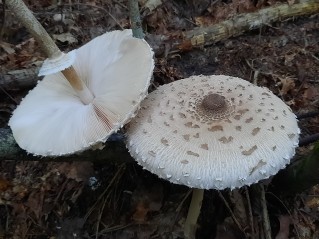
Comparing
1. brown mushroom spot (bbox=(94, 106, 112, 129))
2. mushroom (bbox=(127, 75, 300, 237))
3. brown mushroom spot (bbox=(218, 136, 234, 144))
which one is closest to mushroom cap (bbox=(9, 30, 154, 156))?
brown mushroom spot (bbox=(94, 106, 112, 129))

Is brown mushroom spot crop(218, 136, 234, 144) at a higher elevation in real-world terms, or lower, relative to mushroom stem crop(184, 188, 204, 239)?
higher

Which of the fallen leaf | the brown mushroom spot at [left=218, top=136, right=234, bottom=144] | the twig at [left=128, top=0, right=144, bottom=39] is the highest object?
the twig at [left=128, top=0, right=144, bottom=39]

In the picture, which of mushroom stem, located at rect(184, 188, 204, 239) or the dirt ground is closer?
mushroom stem, located at rect(184, 188, 204, 239)

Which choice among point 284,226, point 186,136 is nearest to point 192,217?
point 284,226

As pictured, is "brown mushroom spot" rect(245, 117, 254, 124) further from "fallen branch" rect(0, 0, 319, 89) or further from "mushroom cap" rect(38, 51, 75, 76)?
"fallen branch" rect(0, 0, 319, 89)

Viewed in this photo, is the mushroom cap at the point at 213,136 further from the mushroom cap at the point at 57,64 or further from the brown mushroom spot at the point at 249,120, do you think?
the mushroom cap at the point at 57,64

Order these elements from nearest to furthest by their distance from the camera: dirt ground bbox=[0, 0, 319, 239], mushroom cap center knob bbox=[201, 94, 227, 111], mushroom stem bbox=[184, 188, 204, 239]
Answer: mushroom cap center knob bbox=[201, 94, 227, 111] < mushroom stem bbox=[184, 188, 204, 239] < dirt ground bbox=[0, 0, 319, 239]

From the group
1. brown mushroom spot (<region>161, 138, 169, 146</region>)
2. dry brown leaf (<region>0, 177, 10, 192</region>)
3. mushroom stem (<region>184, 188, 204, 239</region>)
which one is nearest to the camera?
brown mushroom spot (<region>161, 138, 169, 146</region>)
